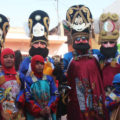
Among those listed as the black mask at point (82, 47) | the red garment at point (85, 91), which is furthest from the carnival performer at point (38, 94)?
the black mask at point (82, 47)

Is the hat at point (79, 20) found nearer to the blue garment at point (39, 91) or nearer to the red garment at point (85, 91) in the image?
the red garment at point (85, 91)

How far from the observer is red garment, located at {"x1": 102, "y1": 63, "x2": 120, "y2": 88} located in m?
4.76

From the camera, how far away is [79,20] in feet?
16.6

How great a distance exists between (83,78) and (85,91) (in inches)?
9.0

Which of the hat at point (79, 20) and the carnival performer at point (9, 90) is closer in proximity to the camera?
the carnival performer at point (9, 90)

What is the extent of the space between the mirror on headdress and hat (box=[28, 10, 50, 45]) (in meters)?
1.16

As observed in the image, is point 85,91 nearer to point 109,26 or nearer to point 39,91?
point 39,91

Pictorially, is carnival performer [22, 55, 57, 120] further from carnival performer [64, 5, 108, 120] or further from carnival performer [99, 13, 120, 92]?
carnival performer [99, 13, 120, 92]

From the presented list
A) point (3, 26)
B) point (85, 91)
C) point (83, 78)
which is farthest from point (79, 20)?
point (3, 26)

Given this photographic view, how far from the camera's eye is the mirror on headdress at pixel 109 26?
4.95 meters

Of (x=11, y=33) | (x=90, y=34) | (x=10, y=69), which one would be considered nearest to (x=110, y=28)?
(x=90, y=34)

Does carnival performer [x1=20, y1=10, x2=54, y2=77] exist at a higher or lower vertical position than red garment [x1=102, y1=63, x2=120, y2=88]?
higher

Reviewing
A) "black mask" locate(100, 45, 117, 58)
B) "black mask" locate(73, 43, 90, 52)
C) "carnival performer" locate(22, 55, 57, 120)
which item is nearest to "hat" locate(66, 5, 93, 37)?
"black mask" locate(73, 43, 90, 52)

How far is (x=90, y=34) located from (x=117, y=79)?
134cm
